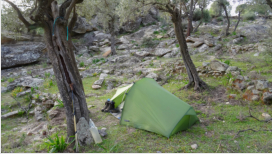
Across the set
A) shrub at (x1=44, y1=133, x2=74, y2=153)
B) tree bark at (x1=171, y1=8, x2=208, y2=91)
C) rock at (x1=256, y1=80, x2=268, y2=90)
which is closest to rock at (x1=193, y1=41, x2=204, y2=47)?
tree bark at (x1=171, y1=8, x2=208, y2=91)

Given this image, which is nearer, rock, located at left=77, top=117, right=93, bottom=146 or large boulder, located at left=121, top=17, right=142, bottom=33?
rock, located at left=77, top=117, right=93, bottom=146

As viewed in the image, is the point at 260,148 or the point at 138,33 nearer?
the point at 260,148

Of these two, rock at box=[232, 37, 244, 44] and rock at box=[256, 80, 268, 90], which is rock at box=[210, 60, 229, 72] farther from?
rock at box=[232, 37, 244, 44]

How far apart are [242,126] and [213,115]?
1.04 meters

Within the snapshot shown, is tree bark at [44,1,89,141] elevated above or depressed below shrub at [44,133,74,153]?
above

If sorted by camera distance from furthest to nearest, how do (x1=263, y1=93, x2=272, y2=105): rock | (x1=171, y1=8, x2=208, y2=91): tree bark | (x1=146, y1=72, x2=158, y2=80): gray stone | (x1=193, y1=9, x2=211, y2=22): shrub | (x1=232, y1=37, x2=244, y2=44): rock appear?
(x1=193, y1=9, x2=211, y2=22): shrub < (x1=232, y1=37, x2=244, y2=44): rock < (x1=146, y1=72, x2=158, y2=80): gray stone < (x1=171, y1=8, x2=208, y2=91): tree bark < (x1=263, y1=93, x2=272, y2=105): rock

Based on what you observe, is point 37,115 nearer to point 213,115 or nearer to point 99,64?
point 213,115

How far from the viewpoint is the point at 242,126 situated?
529cm

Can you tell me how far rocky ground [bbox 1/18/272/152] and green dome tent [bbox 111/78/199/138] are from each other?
214 mm

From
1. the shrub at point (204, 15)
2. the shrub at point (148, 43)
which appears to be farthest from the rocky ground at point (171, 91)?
the shrub at point (204, 15)

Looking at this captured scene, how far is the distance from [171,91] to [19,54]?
51.0 ft

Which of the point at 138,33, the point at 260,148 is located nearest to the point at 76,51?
the point at 138,33

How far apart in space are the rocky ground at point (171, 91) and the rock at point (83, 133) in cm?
14

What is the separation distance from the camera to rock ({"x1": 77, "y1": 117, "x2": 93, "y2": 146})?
15.3 feet
